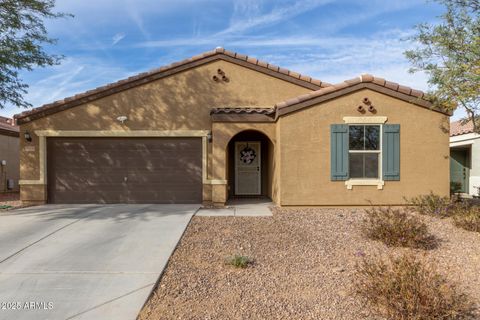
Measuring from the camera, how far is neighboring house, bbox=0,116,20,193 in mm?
15703

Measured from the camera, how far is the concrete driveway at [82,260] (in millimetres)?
4152

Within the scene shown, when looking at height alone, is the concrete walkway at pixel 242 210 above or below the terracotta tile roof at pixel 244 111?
below

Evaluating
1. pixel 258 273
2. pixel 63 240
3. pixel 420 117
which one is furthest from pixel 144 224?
pixel 420 117

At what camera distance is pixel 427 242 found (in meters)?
6.45

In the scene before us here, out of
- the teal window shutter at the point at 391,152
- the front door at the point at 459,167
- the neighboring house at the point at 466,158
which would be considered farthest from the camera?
the front door at the point at 459,167

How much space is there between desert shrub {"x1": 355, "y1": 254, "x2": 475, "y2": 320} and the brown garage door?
7.56 m

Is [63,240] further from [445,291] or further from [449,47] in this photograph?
[449,47]

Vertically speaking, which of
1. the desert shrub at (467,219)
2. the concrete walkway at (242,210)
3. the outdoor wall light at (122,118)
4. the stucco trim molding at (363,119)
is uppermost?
the outdoor wall light at (122,118)

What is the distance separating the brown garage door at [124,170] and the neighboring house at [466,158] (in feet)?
35.8

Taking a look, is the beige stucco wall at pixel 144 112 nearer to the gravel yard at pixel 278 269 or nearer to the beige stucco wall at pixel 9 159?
the gravel yard at pixel 278 269

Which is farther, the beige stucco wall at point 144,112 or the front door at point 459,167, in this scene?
the front door at point 459,167

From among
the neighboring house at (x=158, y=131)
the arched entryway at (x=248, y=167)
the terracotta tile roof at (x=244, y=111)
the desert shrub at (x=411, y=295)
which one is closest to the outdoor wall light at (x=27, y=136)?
the neighboring house at (x=158, y=131)

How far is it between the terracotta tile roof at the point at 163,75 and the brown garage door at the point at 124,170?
1.05 m

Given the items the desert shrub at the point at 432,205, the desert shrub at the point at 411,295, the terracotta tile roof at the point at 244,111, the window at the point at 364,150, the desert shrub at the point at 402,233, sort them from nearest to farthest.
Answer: the desert shrub at the point at 411,295 < the desert shrub at the point at 402,233 < the desert shrub at the point at 432,205 < the window at the point at 364,150 < the terracotta tile roof at the point at 244,111
